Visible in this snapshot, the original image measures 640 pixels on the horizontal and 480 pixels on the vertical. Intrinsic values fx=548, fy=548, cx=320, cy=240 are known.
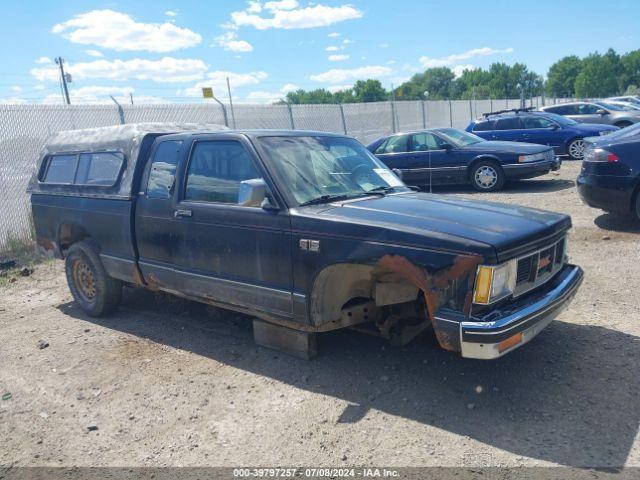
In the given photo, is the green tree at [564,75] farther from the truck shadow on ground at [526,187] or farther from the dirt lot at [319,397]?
the dirt lot at [319,397]

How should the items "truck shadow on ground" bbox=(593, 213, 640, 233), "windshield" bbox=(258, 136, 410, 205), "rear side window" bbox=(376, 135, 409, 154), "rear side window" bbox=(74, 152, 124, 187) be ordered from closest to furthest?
"windshield" bbox=(258, 136, 410, 205)
"rear side window" bbox=(74, 152, 124, 187)
"truck shadow on ground" bbox=(593, 213, 640, 233)
"rear side window" bbox=(376, 135, 409, 154)

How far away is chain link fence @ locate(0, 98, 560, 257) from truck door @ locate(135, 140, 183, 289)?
523 centimetres

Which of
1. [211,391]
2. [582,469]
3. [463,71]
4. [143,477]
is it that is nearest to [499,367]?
[582,469]

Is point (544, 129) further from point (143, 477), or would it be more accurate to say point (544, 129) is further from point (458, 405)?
point (143, 477)

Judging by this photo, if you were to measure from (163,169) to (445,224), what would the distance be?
2.75m

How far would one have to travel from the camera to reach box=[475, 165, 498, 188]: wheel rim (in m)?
11.9

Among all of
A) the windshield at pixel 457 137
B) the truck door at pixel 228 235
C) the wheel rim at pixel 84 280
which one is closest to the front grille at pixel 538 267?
the truck door at pixel 228 235

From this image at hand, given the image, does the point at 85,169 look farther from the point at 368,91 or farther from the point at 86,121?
the point at 368,91

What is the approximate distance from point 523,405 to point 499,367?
0.53m

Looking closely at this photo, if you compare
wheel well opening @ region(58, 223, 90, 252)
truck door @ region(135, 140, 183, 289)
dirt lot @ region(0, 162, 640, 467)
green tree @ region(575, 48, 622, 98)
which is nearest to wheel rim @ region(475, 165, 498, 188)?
dirt lot @ region(0, 162, 640, 467)

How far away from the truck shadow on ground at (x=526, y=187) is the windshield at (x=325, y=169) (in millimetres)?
7657

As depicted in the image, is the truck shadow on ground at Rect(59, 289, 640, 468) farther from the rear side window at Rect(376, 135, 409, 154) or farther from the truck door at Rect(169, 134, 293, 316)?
the rear side window at Rect(376, 135, 409, 154)

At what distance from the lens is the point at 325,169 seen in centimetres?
459

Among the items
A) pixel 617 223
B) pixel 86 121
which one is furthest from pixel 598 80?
pixel 86 121
